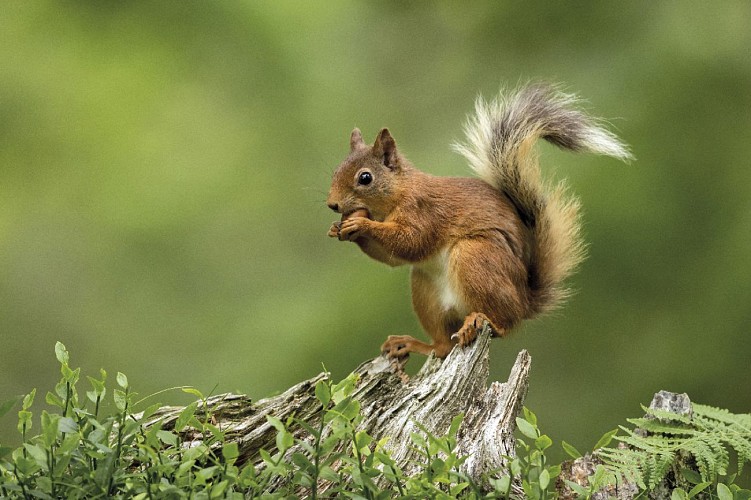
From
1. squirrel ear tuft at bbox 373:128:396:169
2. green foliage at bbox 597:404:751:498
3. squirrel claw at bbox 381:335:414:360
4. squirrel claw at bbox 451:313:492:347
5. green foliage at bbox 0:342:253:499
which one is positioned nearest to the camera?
green foliage at bbox 0:342:253:499

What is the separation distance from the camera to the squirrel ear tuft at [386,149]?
221 centimetres

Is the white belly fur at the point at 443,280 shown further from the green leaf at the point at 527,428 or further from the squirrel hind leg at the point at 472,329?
the green leaf at the point at 527,428

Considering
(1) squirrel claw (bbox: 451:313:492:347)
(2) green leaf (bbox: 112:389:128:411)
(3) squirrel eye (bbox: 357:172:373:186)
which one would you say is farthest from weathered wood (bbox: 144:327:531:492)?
(3) squirrel eye (bbox: 357:172:373:186)

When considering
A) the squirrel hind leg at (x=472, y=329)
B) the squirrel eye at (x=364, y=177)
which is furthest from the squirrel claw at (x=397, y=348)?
the squirrel eye at (x=364, y=177)

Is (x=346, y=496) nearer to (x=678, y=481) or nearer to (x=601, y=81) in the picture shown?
(x=678, y=481)

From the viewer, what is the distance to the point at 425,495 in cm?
124

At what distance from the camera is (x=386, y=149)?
2219 mm

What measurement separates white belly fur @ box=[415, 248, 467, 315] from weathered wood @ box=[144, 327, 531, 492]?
24cm

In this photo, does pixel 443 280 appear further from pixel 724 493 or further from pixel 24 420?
pixel 24 420

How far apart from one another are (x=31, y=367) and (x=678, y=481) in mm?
2260

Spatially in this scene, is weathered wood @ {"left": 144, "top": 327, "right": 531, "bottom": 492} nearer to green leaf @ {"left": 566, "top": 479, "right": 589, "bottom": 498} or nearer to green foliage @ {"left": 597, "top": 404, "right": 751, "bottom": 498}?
green foliage @ {"left": 597, "top": 404, "right": 751, "bottom": 498}

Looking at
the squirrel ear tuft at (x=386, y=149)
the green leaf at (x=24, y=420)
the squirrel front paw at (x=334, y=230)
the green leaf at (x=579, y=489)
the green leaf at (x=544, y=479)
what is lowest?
the green leaf at (x=24, y=420)

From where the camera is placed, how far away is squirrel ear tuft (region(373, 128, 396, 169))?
221 centimetres

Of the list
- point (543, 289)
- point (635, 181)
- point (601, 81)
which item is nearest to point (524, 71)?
point (601, 81)
